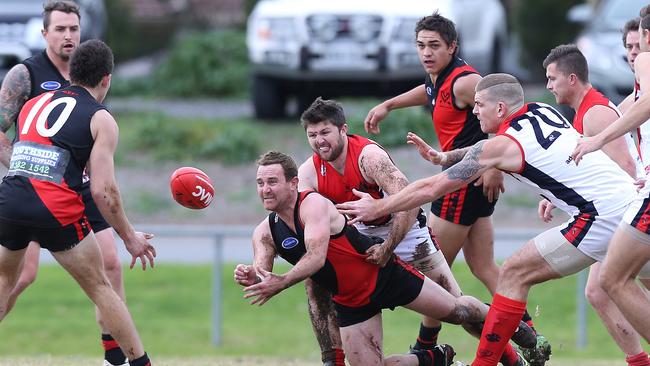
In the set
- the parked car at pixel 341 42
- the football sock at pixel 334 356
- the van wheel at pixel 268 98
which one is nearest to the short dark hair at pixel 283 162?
the football sock at pixel 334 356

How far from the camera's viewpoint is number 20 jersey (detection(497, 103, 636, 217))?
7039 mm

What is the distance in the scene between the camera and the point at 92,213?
26.7 ft

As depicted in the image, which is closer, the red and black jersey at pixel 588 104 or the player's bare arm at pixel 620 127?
the player's bare arm at pixel 620 127

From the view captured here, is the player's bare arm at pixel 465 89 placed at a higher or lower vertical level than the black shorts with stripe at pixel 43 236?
higher

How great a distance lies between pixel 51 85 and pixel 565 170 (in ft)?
11.4

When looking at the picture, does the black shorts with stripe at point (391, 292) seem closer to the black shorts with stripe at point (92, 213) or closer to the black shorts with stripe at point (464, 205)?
the black shorts with stripe at point (464, 205)

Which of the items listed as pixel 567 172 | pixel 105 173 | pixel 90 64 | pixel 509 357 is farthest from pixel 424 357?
pixel 90 64

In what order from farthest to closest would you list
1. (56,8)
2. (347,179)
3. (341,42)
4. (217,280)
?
(341,42), (217,280), (56,8), (347,179)

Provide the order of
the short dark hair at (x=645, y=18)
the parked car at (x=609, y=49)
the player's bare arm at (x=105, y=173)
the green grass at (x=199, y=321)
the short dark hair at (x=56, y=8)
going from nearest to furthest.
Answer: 1. the player's bare arm at (x=105, y=173)
2. the short dark hair at (x=645, y=18)
3. the short dark hair at (x=56, y=8)
4. the green grass at (x=199, y=321)
5. the parked car at (x=609, y=49)

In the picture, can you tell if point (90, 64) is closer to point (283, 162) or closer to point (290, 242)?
point (283, 162)

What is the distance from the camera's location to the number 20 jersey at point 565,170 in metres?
7.04

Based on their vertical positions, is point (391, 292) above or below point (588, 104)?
below

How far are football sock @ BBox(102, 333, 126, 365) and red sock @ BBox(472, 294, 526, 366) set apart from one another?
97.2 inches

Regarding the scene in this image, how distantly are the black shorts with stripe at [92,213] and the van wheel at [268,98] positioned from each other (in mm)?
9278
